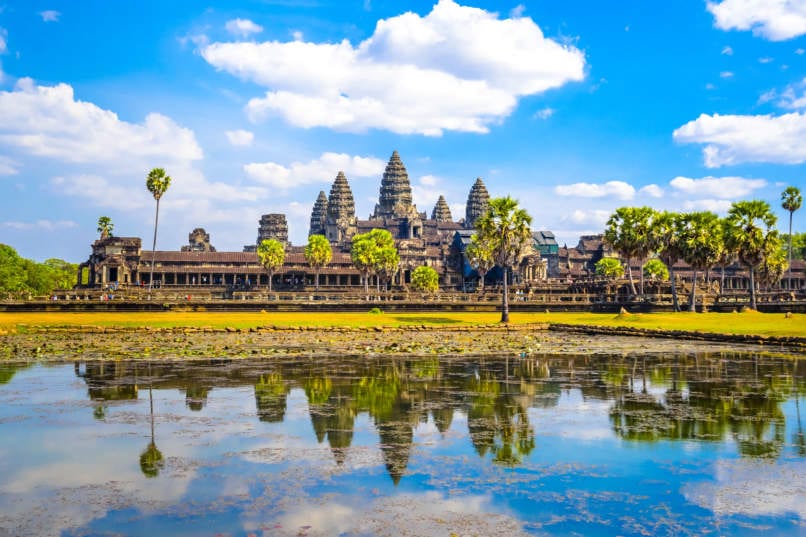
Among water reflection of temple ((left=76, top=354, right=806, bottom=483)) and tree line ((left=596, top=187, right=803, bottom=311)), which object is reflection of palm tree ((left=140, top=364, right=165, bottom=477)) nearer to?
water reflection of temple ((left=76, top=354, right=806, bottom=483))

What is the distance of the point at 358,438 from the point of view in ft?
51.6

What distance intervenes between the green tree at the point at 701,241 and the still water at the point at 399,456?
53993 millimetres

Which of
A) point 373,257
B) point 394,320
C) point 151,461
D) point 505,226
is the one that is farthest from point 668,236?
point 151,461

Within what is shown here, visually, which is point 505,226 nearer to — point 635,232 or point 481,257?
point 635,232

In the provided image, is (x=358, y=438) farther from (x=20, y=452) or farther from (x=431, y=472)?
(x=20, y=452)

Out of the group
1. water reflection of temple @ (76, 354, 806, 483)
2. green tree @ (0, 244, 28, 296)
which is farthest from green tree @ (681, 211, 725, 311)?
green tree @ (0, 244, 28, 296)

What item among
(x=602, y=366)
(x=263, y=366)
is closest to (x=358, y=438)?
(x=263, y=366)

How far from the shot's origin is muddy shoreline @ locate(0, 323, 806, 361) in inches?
1391

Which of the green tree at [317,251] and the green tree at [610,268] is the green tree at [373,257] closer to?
the green tree at [317,251]

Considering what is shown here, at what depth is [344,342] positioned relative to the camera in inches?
1692

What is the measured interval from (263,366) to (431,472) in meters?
17.5

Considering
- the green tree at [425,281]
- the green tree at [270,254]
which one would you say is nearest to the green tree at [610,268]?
the green tree at [425,281]

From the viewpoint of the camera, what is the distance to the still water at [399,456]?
34.7 feet

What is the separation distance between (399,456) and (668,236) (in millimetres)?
71026
